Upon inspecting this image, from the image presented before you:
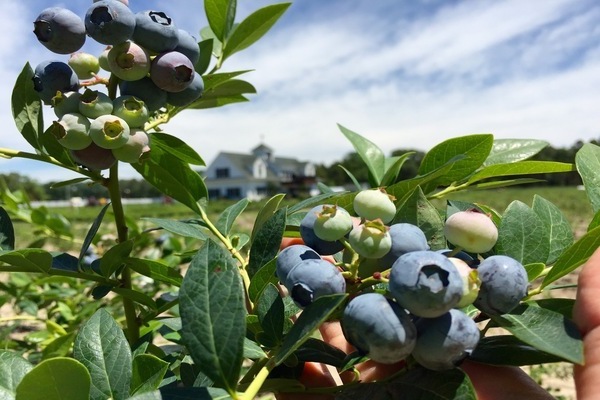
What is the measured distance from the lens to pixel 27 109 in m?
0.85

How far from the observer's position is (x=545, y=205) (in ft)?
2.41

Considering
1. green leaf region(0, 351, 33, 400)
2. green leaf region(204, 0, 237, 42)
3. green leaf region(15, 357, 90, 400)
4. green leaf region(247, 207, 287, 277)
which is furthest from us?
green leaf region(204, 0, 237, 42)

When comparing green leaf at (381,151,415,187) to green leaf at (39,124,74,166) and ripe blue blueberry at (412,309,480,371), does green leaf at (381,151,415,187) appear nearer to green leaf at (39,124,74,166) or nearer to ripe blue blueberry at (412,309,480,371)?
ripe blue blueberry at (412,309,480,371)

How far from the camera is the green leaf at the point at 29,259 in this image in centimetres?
70

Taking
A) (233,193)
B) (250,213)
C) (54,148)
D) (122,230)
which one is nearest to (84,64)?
(54,148)

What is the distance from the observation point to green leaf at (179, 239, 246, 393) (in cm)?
47

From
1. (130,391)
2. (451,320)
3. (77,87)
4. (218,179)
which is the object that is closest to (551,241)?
(451,320)

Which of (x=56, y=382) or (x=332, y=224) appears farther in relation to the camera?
(x=332, y=224)

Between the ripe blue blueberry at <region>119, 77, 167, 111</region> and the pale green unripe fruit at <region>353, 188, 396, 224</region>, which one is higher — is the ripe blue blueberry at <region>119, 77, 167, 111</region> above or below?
above

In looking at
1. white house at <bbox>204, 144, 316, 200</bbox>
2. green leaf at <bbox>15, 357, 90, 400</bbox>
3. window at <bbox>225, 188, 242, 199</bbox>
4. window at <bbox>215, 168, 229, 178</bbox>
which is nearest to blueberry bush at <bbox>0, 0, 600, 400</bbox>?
green leaf at <bbox>15, 357, 90, 400</bbox>

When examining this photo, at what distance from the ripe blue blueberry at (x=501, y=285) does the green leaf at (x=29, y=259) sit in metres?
0.59

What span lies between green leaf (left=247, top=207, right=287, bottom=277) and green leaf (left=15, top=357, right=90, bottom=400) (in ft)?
0.87

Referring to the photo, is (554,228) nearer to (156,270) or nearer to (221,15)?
(156,270)

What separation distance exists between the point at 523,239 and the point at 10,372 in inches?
25.7
